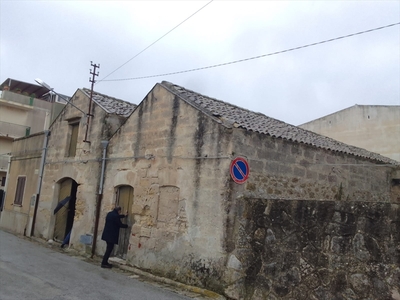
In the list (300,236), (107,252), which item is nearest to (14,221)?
(107,252)

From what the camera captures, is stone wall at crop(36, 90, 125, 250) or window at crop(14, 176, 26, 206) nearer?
stone wall at crop(36, 90, 125, 250)

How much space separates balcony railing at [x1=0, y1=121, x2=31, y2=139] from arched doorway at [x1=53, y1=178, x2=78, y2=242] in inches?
703

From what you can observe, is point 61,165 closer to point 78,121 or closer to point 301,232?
point 78,121

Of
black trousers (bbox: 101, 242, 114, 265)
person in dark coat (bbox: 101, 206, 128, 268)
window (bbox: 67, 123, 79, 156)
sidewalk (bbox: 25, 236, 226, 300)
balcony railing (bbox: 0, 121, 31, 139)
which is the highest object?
balcony railing (bbox: 0, 121, 31, 139)

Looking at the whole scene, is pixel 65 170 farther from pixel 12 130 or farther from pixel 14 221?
pixel 12 130

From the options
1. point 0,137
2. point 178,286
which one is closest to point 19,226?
point 178,286

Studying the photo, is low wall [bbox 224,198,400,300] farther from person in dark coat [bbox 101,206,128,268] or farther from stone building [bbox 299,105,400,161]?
stone building [bbox 299,105,400,161]

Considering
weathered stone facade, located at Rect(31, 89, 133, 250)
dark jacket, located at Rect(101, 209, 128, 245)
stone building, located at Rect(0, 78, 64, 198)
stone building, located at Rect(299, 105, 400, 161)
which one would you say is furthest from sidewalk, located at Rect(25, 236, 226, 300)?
stone building, located at Rect(0, 78, 64, 198)

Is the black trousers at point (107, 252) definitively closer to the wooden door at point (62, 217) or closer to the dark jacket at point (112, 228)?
the dark jacket at point (112, 228)

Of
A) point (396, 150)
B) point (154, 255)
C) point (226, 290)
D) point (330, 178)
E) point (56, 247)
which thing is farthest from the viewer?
point (396, 150)

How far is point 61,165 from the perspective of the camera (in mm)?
12852

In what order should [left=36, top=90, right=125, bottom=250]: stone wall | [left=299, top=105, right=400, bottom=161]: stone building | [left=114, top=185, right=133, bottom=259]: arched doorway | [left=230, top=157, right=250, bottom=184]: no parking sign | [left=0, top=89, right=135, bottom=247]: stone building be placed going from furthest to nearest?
[left=299, top=105, right=400, bottom=161]: stone building
[left=0, top=89, right=135, bottom=247]: stone building
[left=36, top=90, right=125, bottom=250]: stone wall
[left=114, top=185, right=133, bottom=259]: arched doorway
[left=230, top=157, right=250, bottom=184]: no parking sign

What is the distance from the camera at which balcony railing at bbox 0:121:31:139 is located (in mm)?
27608

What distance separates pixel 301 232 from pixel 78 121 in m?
9.41
